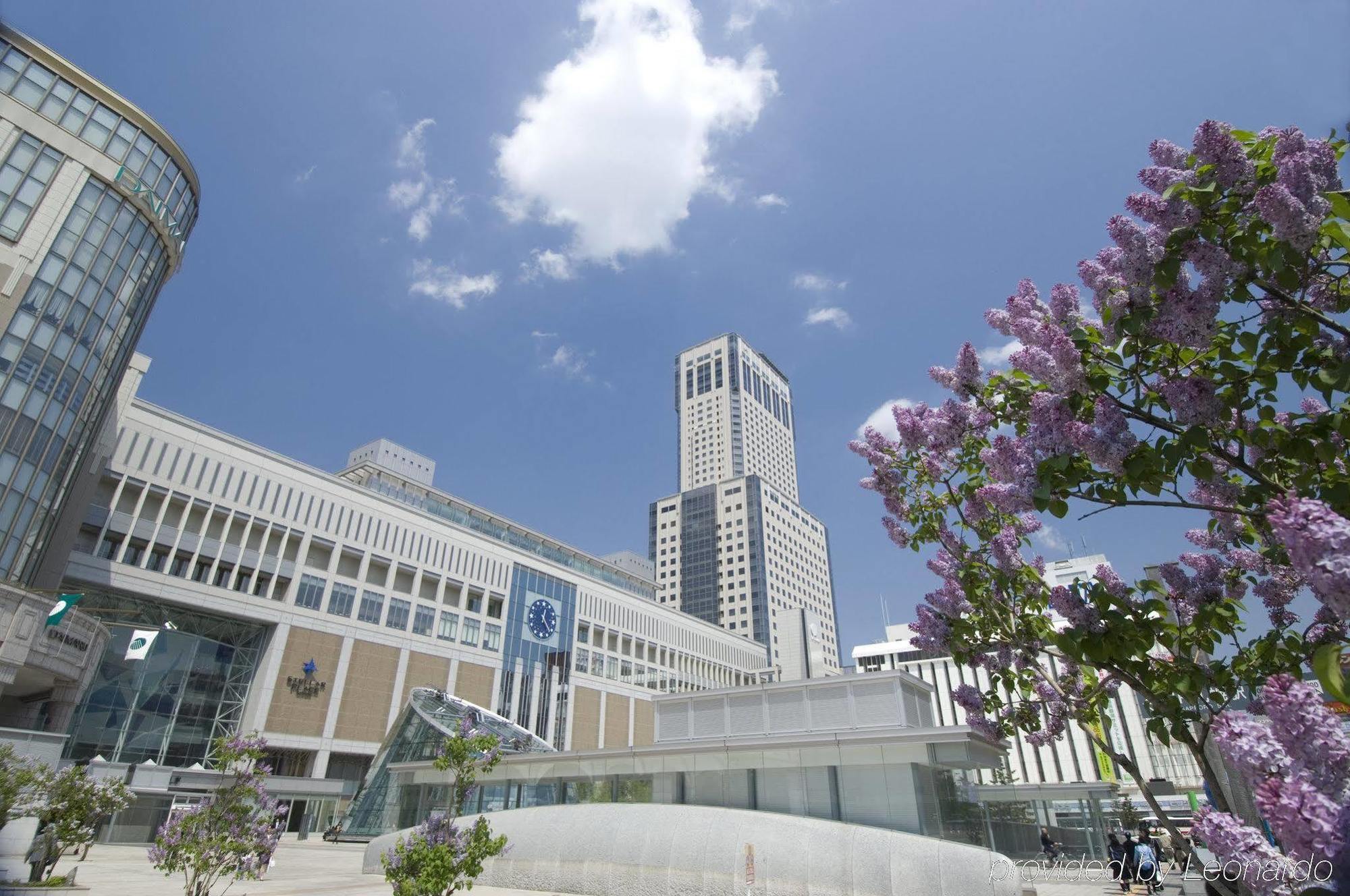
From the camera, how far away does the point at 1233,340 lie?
13.8 feet

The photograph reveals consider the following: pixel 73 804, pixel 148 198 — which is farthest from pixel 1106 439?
pixel 148 198

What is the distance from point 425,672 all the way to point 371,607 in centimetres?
747

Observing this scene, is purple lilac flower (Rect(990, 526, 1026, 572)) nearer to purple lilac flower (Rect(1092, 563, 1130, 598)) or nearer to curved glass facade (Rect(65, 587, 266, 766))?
purple lilac flower (Rect(1092, 563, 1130, 598))

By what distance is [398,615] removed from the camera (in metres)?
59.3

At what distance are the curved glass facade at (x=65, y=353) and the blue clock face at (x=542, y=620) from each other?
134ft

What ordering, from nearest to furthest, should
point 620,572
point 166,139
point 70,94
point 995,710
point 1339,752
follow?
1. point 1339,752
2. point 995,710
3. point 70,94
4. point 166,139
5. point 620,572

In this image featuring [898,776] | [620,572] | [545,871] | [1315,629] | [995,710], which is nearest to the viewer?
[1315,629]

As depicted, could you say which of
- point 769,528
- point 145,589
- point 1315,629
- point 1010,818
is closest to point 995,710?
point 1315,629

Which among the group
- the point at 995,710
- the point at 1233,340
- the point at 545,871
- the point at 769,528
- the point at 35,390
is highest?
the point at 769,528

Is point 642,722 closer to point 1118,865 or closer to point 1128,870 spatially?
point 1118,865

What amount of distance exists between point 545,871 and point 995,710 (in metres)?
19.8

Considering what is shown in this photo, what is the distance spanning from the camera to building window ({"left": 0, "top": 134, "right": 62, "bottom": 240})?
114 ft

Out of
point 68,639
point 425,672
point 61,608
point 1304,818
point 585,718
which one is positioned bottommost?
point 1304,818

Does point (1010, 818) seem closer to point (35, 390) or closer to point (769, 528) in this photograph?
point (35, 390)
